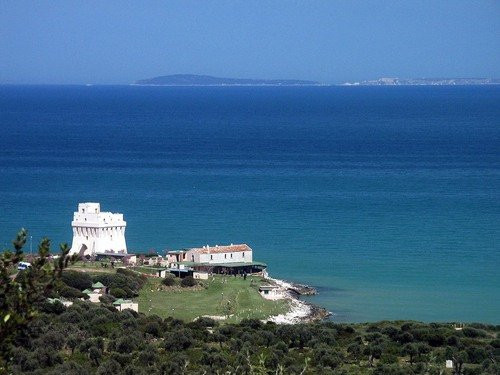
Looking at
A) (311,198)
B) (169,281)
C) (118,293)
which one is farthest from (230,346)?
(311,198)

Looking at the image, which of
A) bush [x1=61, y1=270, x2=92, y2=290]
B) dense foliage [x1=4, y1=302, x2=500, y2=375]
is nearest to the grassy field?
bush [x1=61, y1=270, x2=92, y2=290]

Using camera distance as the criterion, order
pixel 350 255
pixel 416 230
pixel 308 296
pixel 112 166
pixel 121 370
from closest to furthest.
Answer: pixel 121 370, pixel 308 296, pixel 350 255, pixel 416 230, pixel 112 166

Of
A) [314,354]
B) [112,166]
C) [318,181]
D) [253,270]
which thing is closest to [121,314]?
[314,354]

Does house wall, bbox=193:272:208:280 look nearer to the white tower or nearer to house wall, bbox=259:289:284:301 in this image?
house wall, bbox=259:289:284:301

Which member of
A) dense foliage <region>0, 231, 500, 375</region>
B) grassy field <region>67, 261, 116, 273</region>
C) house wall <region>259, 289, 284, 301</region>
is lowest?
house wall <region>259, 289, 284, 301</region>

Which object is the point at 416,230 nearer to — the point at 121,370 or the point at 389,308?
the point at 389,308
